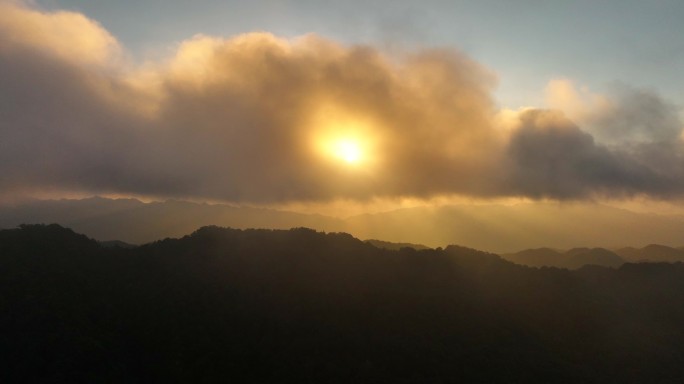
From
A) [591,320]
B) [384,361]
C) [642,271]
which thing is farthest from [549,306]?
[642,271]

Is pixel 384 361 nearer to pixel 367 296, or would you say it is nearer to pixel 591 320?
pixel 367 296

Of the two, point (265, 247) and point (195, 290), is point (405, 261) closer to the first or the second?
point (265, 247)

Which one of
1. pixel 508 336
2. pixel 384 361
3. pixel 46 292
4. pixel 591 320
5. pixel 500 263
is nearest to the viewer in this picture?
pixel 384 361

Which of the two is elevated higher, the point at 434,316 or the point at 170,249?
the point at 170,249

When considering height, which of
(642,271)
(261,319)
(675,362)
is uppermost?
(642,271)

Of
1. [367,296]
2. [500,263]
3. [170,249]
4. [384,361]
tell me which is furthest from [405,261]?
[170,249]

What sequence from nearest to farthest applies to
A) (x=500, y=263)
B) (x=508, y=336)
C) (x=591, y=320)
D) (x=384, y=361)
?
(x=384, y=361)
(x=508, y=336)
(x=591, y=320)
(x=500, y=263)

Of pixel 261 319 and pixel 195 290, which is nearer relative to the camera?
pixel 261 319
